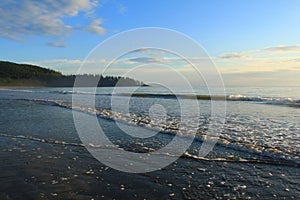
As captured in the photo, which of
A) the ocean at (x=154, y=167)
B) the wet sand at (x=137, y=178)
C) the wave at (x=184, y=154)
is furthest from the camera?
the wave at (x=184, y=154)

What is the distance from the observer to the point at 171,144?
9.49 meters

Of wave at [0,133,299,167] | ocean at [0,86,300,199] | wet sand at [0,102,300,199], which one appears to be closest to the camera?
wet sand at [0,102,300,199]

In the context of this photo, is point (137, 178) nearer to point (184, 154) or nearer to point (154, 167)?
point (154, 167)

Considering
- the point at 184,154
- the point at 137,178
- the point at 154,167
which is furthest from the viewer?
the point at 184,154

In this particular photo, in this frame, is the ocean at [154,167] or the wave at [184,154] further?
the wave at [184,154]

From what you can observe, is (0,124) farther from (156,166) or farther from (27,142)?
(156,166)

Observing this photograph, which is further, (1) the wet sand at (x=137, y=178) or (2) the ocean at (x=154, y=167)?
(2) the ocean at (x=154, y=167)

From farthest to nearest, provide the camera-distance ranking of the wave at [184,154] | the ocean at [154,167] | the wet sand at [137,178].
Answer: the wave at [184,154]
the ocean at [154,167]
the wet sand at [137,178]

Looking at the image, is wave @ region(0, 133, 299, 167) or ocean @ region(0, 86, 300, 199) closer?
ocean @ region(0, 86, 300, 199)

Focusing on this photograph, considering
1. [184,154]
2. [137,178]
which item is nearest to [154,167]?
[137,178]

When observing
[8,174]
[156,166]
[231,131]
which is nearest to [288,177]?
[156,166]

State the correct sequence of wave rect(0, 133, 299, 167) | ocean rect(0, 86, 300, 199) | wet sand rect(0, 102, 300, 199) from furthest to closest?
wave rect(0, 133, 299, 167)
ocean rect(0, 86, 300, 199)
wet sand rect(0, 102, 300, 199)

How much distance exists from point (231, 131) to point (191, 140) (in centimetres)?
264

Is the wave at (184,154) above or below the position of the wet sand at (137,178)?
above
